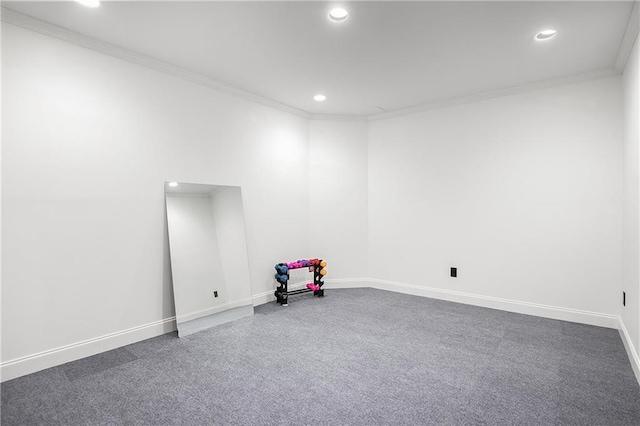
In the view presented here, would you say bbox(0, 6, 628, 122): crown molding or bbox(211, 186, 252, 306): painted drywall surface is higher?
bbox(0, 6, 628, 122): crown molding

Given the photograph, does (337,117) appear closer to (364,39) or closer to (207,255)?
(364,39)

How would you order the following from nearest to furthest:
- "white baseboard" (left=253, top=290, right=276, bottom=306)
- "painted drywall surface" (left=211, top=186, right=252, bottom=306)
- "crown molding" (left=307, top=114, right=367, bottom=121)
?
"painted drywall surface" (left=211, top=186, right=252, bottom=306) < "white baseboard" (left=253, top=290, right=276, bottom=306) < "crown molding" (left=307, top=114, right=367, bottom=121)

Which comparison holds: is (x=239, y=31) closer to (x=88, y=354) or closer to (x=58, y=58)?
(x=58, y=58)

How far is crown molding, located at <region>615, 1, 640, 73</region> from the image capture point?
2391mm

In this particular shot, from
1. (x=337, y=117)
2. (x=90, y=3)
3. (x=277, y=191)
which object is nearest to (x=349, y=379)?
(x=277, y=191)

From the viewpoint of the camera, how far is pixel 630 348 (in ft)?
8.82

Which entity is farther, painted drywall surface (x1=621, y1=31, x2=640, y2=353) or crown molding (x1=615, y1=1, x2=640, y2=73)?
painted drywall surface (x1=621, y1=31, x2=640, y2=353)

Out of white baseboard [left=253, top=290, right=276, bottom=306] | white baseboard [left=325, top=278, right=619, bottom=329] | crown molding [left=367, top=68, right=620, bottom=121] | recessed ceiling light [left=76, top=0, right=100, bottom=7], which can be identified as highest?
recessed ceiling light [left=76, top=0, right=100, bottom=7]

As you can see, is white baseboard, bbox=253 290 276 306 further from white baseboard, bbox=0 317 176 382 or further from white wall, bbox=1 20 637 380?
white baseboard, bbox=0 317 176 382

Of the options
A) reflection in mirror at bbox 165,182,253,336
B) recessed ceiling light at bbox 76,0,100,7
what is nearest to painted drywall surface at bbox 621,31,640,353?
reflection in mirror at bbox 165,182,253,336

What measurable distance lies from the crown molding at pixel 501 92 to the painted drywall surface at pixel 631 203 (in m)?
0.28

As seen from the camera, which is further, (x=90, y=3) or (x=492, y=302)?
(x=492, y=302)

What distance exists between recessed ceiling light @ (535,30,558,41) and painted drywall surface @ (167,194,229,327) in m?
3.52

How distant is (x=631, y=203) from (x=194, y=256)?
162 inches
